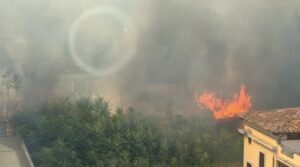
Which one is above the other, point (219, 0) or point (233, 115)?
point (219, 0)

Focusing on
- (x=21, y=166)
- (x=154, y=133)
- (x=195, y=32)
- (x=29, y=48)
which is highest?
(x=195, y=32)

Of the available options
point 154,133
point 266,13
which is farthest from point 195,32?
point 154,133

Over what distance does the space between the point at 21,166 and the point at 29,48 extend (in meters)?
3.71

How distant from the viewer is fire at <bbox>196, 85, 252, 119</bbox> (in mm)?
16047

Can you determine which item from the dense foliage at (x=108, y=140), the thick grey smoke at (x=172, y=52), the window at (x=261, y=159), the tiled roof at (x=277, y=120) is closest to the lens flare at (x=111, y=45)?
the thick grey smoke at (x=172, y=52)

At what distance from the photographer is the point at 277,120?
11.7 m

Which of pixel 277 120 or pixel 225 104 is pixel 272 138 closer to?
pixel 277 120

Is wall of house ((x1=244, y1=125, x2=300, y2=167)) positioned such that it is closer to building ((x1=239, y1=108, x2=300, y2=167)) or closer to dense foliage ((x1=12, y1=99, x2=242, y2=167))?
building ((x1=239, y1=108, x2=300, y2=167))

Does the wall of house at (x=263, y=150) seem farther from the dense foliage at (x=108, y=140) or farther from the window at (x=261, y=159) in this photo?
the dense foliage at (x=108, y=140)

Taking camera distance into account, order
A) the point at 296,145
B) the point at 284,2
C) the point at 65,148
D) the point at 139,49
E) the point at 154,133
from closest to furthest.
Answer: the point at 296,145 → the point at 65,148 → the point at 154,133 → the point at 139,49 → the point at 284,2

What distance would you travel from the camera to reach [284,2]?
56.5 feet

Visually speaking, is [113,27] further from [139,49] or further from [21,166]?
[21,166]

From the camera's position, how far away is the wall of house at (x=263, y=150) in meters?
10.6

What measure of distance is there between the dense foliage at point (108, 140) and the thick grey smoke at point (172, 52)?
51.5 inches
